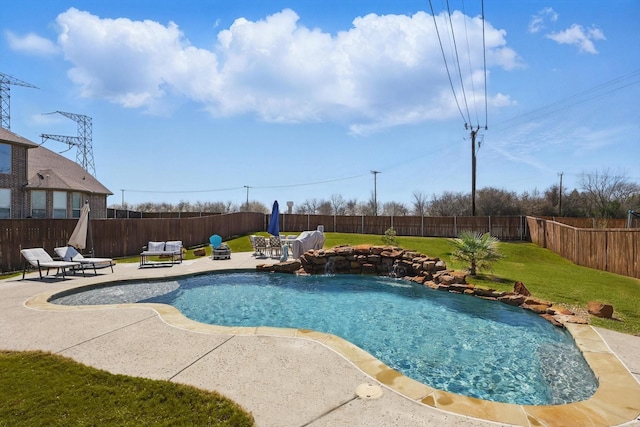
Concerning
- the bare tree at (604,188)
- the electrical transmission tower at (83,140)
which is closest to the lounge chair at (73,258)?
the electrical transmission tower at (83,140)

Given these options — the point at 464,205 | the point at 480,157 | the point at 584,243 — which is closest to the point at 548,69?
the point at 584,243

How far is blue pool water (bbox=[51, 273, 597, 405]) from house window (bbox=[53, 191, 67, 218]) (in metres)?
15.8

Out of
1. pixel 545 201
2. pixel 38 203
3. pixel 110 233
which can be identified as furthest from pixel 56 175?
pixel 545 201

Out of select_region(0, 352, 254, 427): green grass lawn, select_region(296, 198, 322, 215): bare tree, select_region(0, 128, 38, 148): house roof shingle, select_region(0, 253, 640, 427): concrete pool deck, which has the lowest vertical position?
select_region(0, 253, 640, 427): concrete pool deck

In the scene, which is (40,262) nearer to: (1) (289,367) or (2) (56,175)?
(1) (289,367)

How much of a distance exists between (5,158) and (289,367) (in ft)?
68.6

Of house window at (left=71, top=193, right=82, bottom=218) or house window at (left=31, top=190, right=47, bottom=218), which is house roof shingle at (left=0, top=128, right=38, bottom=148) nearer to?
house window at (left=31, top=190, right=47, bottom=218)

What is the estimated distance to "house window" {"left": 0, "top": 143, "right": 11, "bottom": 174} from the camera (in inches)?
682

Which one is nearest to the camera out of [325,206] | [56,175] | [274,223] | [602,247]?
[602,247]

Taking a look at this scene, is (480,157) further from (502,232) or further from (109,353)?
(109,353)

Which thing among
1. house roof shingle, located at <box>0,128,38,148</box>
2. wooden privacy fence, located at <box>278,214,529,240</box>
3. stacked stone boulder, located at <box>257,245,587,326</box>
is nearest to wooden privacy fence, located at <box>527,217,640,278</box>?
stacked stone boulder, located at <box>257,245,587,326</box>

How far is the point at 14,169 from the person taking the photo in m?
17.9

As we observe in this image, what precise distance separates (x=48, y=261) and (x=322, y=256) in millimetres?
7779

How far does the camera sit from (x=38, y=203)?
65.2 ft
